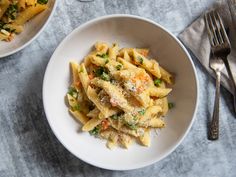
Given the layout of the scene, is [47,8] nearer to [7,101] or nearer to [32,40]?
[32,40]

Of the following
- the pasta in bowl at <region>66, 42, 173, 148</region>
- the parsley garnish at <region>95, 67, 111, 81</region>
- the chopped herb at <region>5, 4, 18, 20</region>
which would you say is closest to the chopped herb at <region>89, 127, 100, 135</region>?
the pasta in bowl at <region>66, 42, 173, 148</region>

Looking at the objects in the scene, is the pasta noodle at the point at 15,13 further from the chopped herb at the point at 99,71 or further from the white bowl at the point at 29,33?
the chopped herb at the point at 99,71

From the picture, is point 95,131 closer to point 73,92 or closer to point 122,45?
point 73,92

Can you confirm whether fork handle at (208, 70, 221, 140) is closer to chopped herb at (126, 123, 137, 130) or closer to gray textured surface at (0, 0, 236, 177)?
gray textured surface at (0, 0, 236, 177)

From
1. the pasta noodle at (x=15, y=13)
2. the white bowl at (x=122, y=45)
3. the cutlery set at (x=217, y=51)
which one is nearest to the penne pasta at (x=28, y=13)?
the pasta noodle at (x=15, y=13)

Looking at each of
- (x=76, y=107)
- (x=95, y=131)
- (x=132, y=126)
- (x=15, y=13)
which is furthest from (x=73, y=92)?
(x=15, y=13)

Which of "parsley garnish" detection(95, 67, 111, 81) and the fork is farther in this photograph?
the fork
